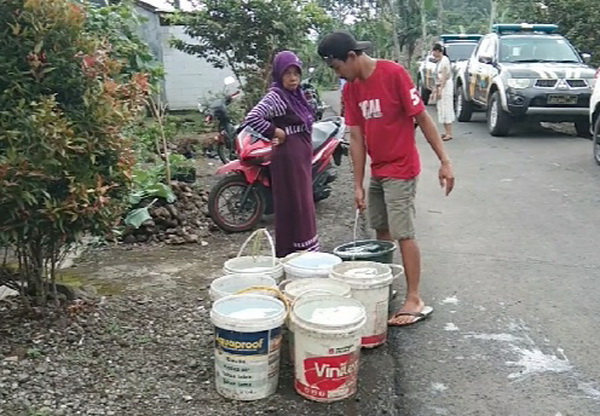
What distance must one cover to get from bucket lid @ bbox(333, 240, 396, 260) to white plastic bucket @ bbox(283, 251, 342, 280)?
13 centimetres

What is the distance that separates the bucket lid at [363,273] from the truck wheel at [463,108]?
11654 mm

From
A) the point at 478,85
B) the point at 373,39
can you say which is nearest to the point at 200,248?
the point at 478,85

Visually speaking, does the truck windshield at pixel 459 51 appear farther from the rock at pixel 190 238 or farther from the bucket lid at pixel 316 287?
the bucket lid at pixel 316 287

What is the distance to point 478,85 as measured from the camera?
14141 mm

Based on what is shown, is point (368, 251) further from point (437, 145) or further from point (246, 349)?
point (246, 349)

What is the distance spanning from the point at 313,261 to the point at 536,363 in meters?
1.46

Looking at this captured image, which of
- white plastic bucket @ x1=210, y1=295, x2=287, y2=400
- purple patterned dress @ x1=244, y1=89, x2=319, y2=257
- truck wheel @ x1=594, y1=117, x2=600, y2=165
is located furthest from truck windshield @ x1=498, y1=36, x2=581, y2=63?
white plastic bucket @ x1=210, y1=295, x2=287, y2=400

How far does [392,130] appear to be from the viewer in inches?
185

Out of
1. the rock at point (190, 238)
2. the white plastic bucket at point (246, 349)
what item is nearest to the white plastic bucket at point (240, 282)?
the white plastic bucket at point (246, 349)

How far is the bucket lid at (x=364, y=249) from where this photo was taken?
15.3ft

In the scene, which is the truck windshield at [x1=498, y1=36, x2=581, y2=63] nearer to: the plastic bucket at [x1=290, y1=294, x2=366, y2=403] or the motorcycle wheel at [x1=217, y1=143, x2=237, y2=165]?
the motorcycle wheel at [x1=217, y1=143, x2=237, y2=165]

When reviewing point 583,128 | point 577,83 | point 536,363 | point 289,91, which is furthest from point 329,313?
point 583,128

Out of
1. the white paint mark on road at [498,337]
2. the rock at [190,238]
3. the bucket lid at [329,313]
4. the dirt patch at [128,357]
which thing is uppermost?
the bucket lid at [329,313]

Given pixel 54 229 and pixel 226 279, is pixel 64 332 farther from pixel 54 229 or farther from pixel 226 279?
pixel 226 279
